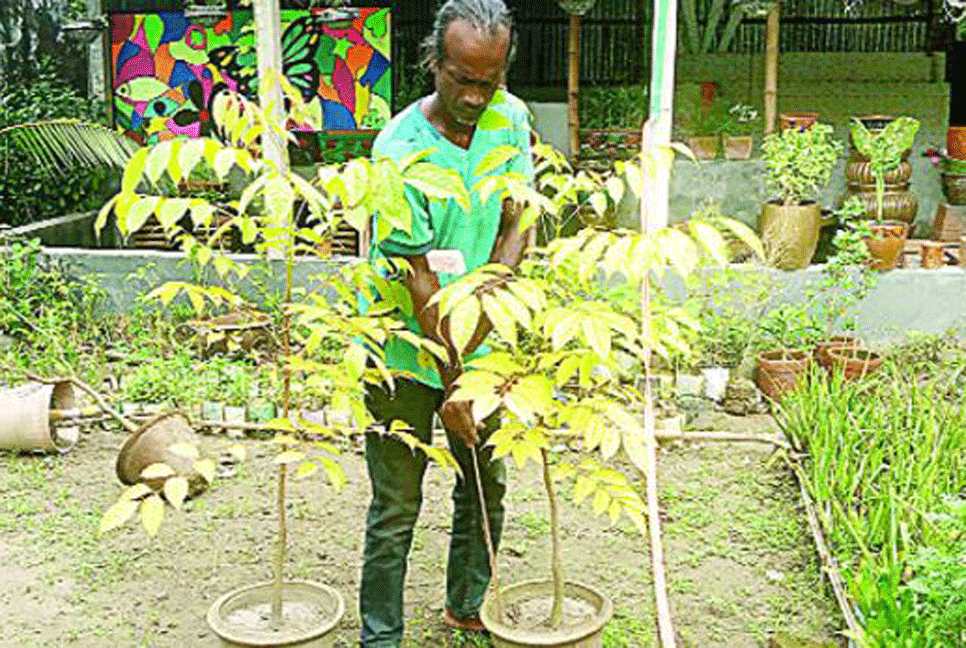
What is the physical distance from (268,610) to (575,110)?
6.41 metres

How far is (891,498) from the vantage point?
3.88 m

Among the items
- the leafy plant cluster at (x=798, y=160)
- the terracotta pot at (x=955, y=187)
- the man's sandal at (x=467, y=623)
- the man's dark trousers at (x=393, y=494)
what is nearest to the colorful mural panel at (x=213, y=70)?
the leafy plant cluster at (x=798, y=160)

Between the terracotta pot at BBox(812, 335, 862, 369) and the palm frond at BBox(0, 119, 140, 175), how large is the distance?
4.76 meters

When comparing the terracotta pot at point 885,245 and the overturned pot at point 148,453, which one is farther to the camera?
the terracotta pot at point 885,245

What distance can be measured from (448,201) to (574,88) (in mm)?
6105

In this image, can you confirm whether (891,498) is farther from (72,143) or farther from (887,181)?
(72,143)

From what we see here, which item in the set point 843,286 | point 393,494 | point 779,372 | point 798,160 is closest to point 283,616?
point 393,494

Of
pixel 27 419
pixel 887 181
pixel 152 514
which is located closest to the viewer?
pixel 152 514

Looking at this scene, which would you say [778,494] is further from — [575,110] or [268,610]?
[575,110]

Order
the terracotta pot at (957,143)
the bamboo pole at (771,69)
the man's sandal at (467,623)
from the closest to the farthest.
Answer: the man's sandal at (467,623)
the bamboo pole at (771,69)
the terracotta pot at (957,143)

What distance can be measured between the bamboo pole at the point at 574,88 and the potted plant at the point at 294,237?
5.99m

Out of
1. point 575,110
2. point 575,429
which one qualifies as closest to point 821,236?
point 575,110

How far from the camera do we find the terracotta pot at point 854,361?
21.2 feet

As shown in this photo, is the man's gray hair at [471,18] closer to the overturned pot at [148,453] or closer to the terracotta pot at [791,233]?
the overturned pot at [148,453]
